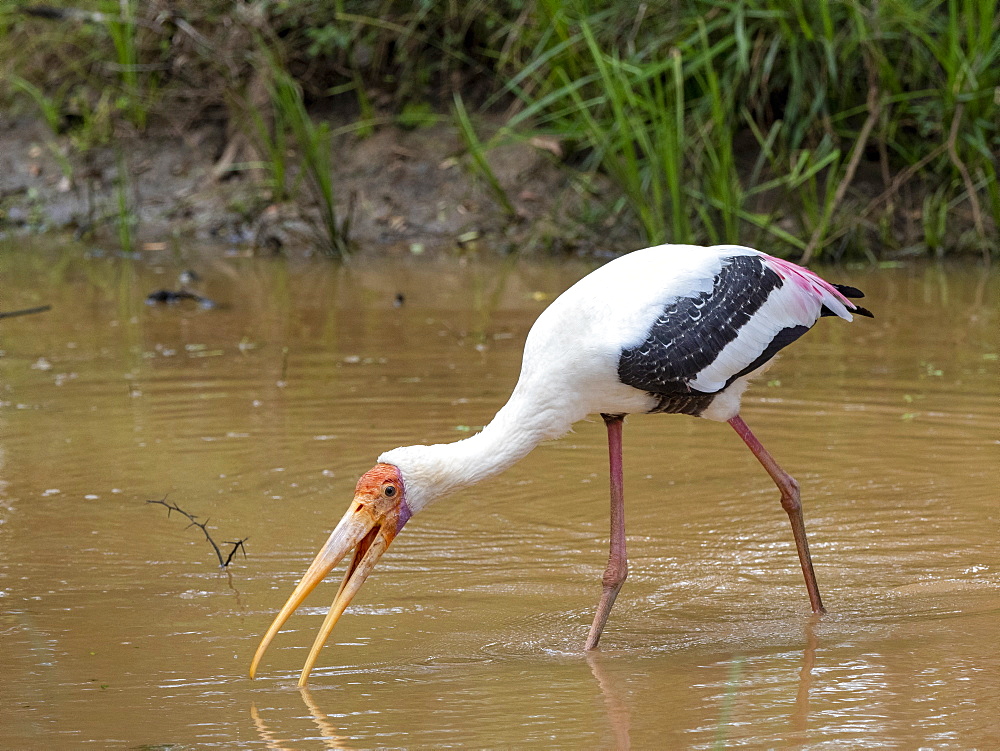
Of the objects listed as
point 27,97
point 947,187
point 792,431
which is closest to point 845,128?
point 947,187

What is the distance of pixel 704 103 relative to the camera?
29.6 ft

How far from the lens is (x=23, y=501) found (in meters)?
4.60

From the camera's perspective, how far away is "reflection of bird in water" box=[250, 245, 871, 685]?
3.34 m

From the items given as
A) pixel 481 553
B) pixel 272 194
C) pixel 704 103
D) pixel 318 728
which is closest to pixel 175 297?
pixel 272 194

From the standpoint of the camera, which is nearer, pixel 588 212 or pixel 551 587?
pixel 551 587

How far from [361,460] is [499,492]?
2.02 ft

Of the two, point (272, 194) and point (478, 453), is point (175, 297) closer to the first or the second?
point (272, 194)

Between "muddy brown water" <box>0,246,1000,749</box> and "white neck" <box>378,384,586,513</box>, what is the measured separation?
0.38 meters

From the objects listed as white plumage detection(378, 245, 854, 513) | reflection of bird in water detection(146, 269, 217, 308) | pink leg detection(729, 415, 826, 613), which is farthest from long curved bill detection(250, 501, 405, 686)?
reflection of bird in water detection(146, 269, 217, 308)

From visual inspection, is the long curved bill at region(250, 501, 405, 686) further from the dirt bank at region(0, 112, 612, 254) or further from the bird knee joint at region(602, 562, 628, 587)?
the dirt bank at region(0, 112, 612, 254)

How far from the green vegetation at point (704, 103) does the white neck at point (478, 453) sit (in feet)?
16.5

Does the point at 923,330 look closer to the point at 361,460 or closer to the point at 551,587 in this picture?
the point at 361,460

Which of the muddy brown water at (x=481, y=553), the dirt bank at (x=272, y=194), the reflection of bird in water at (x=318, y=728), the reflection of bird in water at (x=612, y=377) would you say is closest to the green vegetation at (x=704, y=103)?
the dirt bank at (x=272, y=194)

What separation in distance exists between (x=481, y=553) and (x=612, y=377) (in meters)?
0.89
